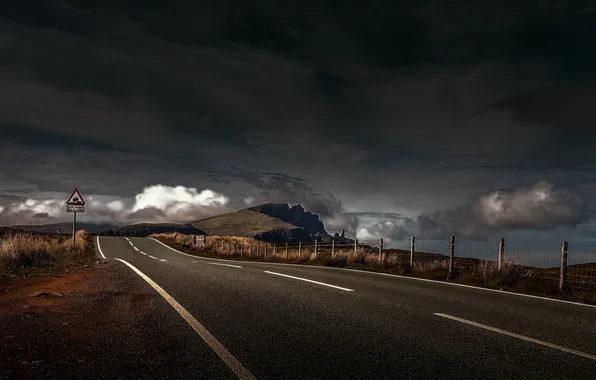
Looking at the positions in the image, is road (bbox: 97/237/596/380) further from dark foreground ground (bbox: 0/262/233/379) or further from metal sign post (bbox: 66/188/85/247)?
metal sign post (bbox: 66/188/85/247)

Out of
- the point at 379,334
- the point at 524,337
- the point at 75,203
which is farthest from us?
the point at 75,203

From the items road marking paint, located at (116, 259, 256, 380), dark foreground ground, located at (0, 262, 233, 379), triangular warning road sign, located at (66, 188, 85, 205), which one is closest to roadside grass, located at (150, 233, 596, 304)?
road marking paint, located at (116, 259, 256, 380)

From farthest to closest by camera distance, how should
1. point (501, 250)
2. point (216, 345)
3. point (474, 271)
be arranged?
point (474, 271) → point (501, 250) → point (216, 345)

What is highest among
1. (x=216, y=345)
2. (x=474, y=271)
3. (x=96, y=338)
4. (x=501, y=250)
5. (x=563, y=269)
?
(x=501, y=250)

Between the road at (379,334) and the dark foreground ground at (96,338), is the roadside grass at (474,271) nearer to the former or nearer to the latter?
the road at (379,334)


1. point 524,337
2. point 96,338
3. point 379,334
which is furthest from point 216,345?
point 524,337

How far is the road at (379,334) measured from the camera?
14.5 feet

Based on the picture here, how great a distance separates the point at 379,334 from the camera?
585 cm

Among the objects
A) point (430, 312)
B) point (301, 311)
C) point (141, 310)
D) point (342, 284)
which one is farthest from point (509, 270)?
point (141, 310)

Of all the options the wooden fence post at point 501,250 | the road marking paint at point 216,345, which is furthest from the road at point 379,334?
the wooden fence post at point 501,250

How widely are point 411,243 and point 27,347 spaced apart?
16962mm

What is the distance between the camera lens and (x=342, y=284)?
11.5 metres

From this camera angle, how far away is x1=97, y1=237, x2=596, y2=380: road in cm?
442

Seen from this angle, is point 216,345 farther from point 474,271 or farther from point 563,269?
point 474,271
